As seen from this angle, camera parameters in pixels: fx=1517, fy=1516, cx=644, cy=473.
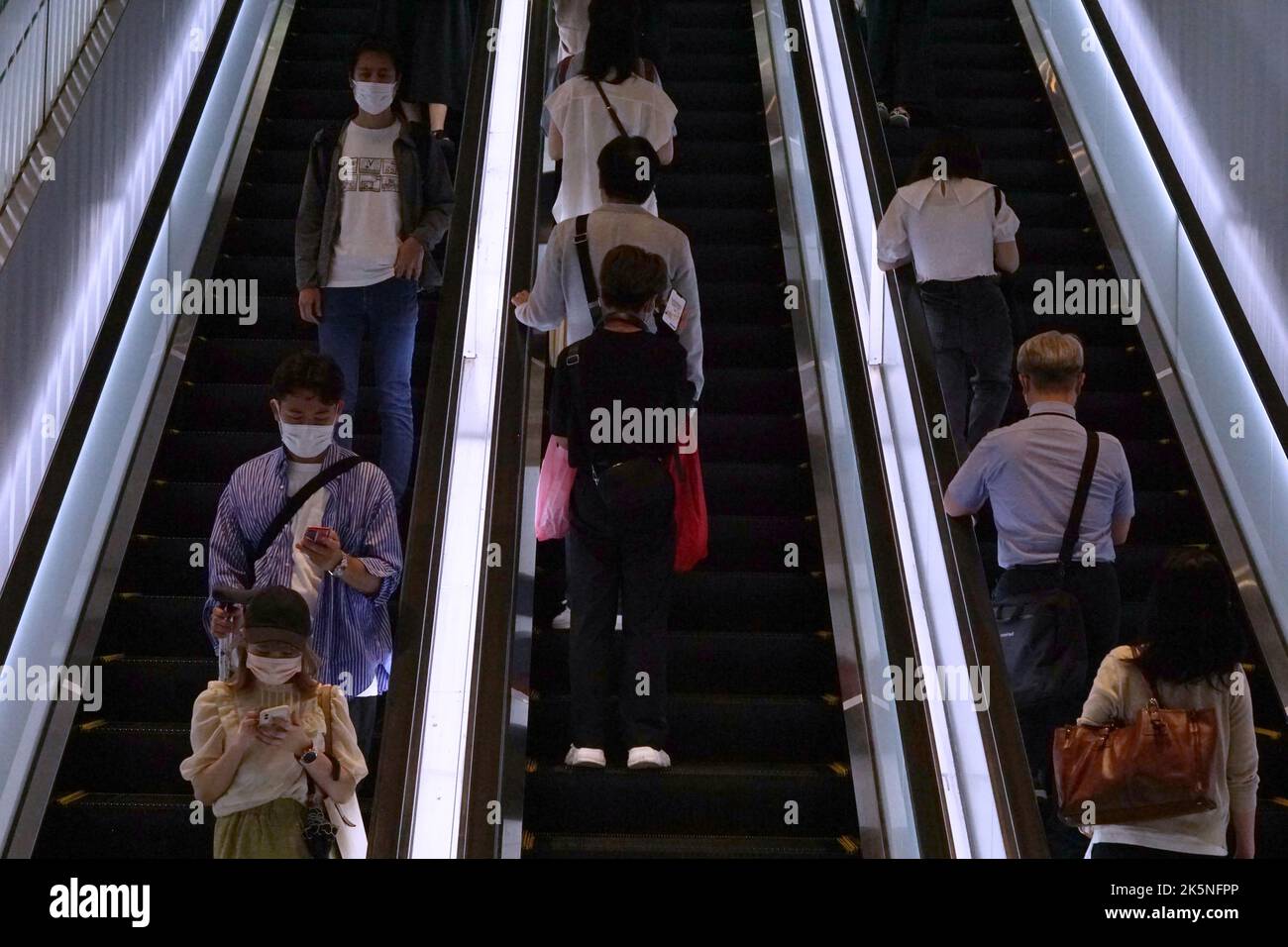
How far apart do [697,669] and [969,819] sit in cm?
131

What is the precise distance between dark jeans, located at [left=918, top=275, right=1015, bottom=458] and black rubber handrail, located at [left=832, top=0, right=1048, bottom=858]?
9.4 inches

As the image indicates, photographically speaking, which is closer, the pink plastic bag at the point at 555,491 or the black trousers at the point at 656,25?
the pink plastic bag at the point at 555,491

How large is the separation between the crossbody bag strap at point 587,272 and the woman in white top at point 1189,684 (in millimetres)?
2078

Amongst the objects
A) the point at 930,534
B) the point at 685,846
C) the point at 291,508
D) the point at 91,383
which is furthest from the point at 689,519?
the point at 91,383

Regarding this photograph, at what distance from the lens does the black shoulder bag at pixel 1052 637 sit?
14.6ft

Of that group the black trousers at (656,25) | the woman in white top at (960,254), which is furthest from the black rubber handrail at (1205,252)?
the black trousers at (656,25)

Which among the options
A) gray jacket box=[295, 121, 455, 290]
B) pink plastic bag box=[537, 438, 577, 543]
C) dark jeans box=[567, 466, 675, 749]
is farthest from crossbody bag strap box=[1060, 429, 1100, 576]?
gray jacket box=[295, 121, 455, 290]

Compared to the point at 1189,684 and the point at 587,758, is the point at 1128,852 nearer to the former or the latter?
the point at 1189,684

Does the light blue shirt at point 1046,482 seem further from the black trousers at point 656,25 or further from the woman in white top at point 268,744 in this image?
the black trousers at point 656,25

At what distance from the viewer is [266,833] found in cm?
371

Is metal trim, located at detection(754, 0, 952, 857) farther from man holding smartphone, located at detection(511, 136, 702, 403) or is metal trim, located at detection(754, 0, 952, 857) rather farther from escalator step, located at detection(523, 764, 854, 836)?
man holding smartphone, located at detection(511, 136, 702, 403)

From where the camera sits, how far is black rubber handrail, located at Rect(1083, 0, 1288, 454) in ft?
17.0

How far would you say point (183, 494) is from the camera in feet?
18.8
